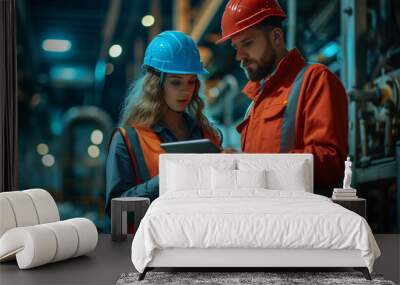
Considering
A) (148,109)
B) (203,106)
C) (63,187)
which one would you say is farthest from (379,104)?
(63,187)

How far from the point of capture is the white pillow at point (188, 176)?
5801mm

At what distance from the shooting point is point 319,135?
620cm

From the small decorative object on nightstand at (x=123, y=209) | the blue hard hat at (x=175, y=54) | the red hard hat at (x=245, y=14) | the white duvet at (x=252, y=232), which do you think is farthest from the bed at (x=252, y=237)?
the red hard hat at (x=245, y=14)

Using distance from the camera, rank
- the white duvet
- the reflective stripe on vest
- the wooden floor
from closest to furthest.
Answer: the white duvet < the wooden floor < the reflective stripe on vest

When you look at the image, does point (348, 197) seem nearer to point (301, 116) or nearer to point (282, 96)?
point (301, 116)

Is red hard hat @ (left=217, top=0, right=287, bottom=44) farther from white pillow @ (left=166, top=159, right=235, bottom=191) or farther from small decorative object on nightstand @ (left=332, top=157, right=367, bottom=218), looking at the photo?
small decorative object on nightstand @ (left=332, top=157, right=367, bottom=218)

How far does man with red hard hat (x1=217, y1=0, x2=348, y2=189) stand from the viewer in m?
6.16

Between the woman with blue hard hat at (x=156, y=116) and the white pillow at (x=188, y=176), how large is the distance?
43 cm

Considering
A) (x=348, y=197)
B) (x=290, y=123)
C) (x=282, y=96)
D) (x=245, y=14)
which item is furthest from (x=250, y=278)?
(x=245, y=14)

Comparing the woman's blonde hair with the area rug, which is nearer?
the area rug

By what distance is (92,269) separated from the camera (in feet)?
15.3

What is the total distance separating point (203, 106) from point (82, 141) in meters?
1.36

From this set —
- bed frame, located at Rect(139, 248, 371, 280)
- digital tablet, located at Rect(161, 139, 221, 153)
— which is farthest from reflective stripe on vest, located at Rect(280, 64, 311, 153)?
bed frame, located at Rect(139, 248, 371, 280)

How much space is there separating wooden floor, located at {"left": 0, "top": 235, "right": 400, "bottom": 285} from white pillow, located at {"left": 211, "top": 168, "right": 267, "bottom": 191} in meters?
1.04
